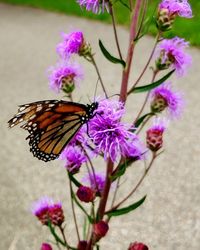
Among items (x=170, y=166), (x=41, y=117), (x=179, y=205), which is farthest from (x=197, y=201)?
(x=41, y=117)

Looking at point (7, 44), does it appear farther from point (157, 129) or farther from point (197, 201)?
point (157, 129)

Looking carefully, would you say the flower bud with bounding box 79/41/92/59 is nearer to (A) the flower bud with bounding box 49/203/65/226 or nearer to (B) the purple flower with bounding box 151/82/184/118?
(B) the purple flower with bounding box 151/82/184/118

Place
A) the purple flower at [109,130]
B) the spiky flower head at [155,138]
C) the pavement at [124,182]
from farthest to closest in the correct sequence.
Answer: the pavement at [124,182] < the spiky flower head at [155,138] < the purple flower at [109,130]

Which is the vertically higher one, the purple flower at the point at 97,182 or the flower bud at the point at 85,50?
the flower bud at the point at 85,50

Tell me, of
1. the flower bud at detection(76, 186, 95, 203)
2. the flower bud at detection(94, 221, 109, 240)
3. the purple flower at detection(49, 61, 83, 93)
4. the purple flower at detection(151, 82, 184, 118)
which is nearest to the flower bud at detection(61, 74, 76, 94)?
the purple flower at detection(49, 61, 83, 93)

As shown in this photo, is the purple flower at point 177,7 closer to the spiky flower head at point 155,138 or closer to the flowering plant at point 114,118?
the flowering plant at point 114,118

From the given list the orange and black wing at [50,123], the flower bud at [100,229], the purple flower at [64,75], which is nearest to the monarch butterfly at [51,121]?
the orange and black wing at [50,123]

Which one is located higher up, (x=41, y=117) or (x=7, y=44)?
(x=41, y=117)

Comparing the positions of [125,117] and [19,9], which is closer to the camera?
[125,117]
